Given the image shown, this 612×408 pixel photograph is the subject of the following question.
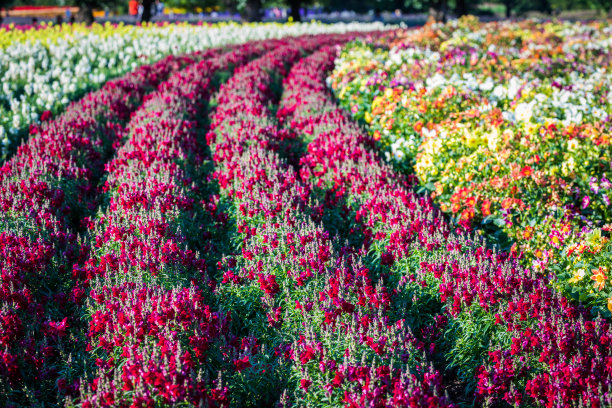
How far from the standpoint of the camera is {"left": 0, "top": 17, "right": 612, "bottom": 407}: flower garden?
355 centimetres

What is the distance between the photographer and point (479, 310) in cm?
414

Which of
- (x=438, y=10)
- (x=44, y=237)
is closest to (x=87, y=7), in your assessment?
(x=438, y=10)

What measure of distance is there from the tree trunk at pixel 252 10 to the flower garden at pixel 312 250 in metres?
21.6

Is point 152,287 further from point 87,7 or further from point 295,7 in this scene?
point 295,7

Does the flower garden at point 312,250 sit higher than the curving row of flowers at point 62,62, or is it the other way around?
the curving row of flowers at point 62,62

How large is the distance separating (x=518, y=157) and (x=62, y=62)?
10.9 meters

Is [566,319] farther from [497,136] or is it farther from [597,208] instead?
[497,136]

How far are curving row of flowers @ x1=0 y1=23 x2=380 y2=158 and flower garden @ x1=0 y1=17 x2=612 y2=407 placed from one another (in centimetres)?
17

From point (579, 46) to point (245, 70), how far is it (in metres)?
8.36

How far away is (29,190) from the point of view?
571 cm

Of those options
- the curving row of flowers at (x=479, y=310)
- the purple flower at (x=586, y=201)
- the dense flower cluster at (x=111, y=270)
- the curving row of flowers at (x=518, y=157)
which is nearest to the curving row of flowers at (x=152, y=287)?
the dense flower cluster at (x=111, y=270)

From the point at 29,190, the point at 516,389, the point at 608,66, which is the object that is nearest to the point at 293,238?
the point at 516,389

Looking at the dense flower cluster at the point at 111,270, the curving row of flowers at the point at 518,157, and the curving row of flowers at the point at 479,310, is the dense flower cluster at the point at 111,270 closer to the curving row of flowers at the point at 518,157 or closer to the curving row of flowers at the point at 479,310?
the curving row of flowers at the point at 479,310

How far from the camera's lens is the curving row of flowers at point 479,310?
11.4 ft
